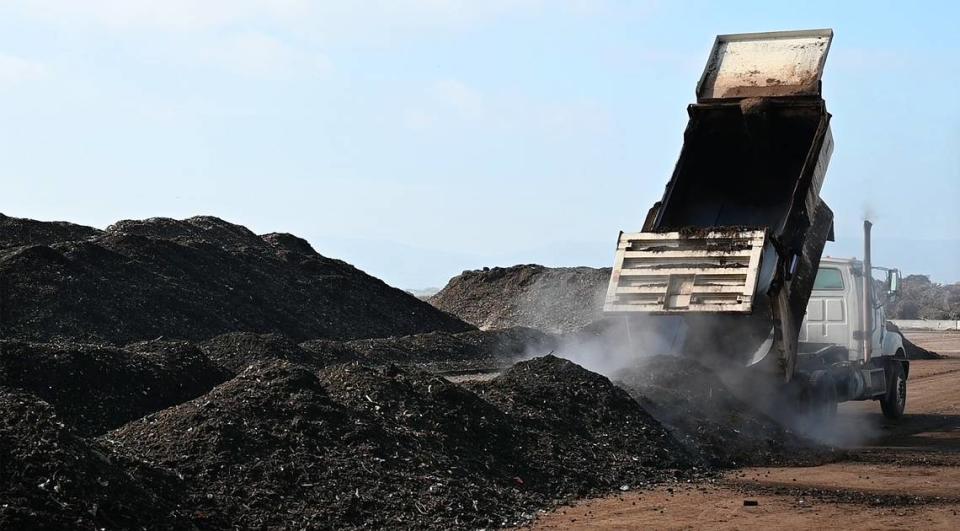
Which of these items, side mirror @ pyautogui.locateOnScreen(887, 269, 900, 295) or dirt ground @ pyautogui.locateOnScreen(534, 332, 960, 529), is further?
side mirror @ pyautogui.locateOnScreen(887, 269, 900, 295)

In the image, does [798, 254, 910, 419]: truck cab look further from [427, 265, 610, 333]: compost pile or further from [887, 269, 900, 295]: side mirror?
[427, 265, 610, 333]: compost pile

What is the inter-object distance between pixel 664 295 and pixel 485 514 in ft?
15.6

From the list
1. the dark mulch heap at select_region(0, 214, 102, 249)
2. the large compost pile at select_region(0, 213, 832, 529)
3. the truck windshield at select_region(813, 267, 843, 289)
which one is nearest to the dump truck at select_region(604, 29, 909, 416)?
the truck windshield at select_region(813, 267, 843, 289)

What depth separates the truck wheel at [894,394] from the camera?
18.0 m

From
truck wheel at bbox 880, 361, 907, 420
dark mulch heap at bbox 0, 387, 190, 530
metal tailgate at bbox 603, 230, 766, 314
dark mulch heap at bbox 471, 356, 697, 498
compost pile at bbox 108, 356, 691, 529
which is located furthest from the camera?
truck wheel at bbox 880, 361, 907, 420

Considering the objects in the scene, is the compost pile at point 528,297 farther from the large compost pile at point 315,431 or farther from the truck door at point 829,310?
the truck door at point 829,310

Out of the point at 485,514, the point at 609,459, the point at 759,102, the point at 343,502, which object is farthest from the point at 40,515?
the point at 759,102

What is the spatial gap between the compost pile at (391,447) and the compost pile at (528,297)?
19431mm

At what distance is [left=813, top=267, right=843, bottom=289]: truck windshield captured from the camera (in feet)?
55.4

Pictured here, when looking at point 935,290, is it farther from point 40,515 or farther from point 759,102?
point 40,515

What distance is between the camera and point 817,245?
15.4 metres

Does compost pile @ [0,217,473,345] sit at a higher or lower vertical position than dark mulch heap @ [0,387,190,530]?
higher

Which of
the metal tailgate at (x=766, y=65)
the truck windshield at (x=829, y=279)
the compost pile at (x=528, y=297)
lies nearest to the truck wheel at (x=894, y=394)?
the truck windshield at (x=829, y=279)

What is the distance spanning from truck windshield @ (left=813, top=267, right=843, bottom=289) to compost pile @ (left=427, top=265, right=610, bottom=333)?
16004 mm
